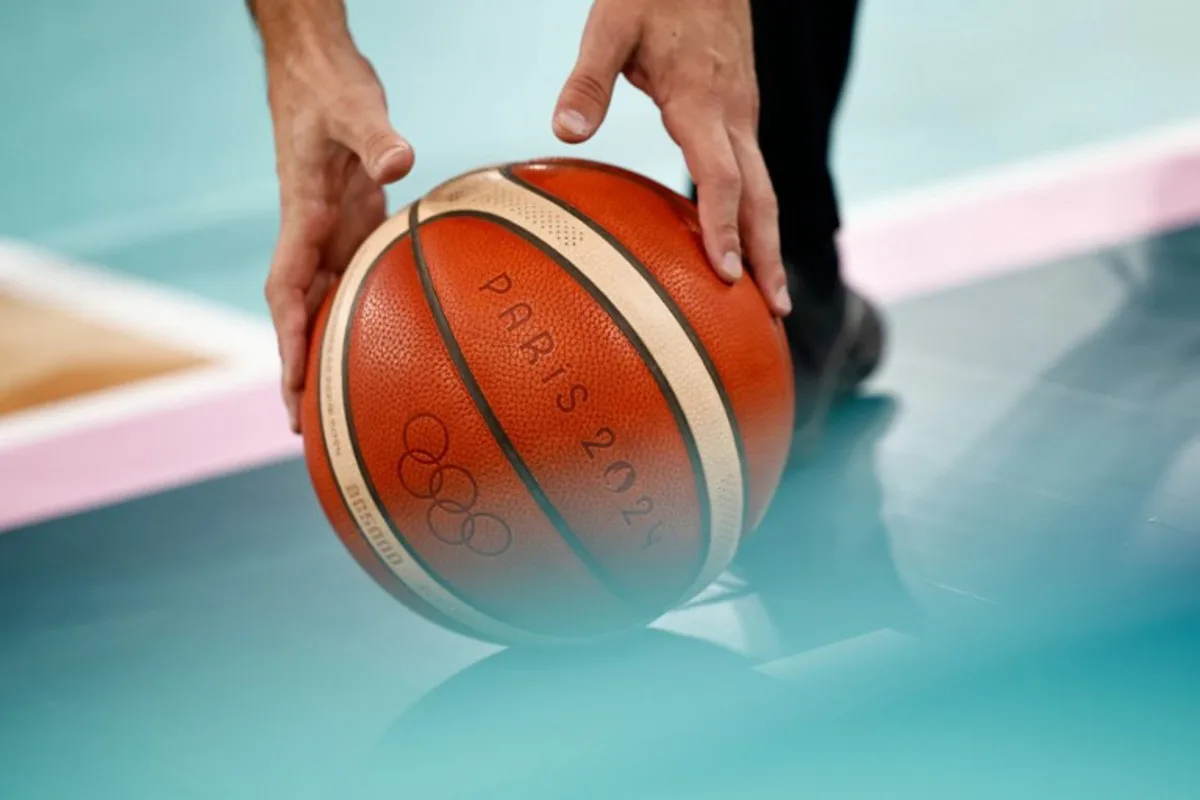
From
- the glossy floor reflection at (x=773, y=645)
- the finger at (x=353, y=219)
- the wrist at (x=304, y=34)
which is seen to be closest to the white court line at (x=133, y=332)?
the glossy floor reflection at (x=773, y=645)

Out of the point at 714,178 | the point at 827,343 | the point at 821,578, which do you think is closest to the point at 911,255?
the point at 827,343

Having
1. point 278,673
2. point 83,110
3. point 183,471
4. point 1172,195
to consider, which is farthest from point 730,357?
point 83,110

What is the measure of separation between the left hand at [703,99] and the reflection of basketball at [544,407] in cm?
5

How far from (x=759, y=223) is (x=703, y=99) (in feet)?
0.54

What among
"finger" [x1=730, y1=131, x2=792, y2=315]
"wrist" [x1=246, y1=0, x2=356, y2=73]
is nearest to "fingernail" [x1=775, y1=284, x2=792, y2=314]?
"finger" [x1=730, y1=131, x2=792, y2=315]

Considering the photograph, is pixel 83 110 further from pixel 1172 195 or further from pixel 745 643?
Answer: pixel 745 643

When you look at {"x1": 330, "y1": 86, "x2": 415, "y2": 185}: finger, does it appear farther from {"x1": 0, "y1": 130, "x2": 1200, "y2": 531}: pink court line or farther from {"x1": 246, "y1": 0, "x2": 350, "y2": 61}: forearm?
{"x1": 0, "y1": 130, "x2": 1200, "y2": 531}: pink court line

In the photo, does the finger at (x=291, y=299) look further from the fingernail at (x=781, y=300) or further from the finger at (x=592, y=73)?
the fingernail at (x=781, y=300)

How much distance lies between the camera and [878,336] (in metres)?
2.71

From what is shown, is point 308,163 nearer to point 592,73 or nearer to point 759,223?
point 592,73

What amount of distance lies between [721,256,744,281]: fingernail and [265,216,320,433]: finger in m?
0.56

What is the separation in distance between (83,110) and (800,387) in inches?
125

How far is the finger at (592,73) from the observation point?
69.7 inches

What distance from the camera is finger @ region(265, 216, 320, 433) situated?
193cm
